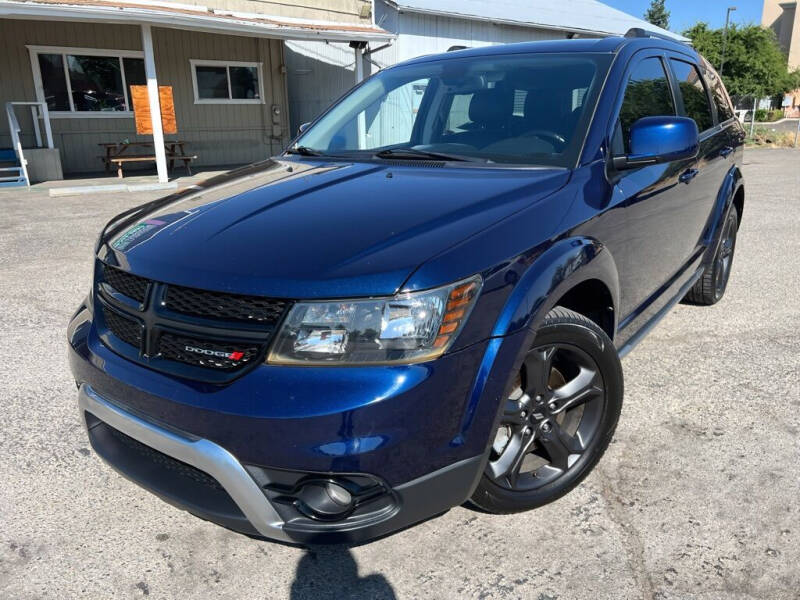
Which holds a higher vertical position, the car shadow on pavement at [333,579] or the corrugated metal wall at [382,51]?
the corrugated metal wall at [382,51]

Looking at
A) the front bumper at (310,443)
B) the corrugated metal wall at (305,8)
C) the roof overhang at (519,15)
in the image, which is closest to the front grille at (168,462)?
the front bumper at (310,443)

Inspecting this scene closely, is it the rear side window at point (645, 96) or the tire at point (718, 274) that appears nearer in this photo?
the rear side window at point (645, 96)

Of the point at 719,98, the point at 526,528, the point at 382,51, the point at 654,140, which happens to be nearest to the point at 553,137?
the point at 654,140

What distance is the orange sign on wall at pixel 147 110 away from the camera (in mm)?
11930

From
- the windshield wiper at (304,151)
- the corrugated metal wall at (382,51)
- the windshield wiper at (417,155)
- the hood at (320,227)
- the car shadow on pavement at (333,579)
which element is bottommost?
the car shadow on pavement at (333,579)

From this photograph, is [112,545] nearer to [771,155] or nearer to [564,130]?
[564,130]

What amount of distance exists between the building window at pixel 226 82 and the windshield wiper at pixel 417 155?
544 inches

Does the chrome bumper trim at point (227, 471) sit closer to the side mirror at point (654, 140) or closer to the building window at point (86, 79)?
the side mirror at point (654, 140)

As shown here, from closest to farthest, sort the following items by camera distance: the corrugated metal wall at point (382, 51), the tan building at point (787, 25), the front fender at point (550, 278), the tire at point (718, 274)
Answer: the front fender at point (550, 278), the tire at point (718, 274), the corrugated metal wall at point (382, 51), the tan building at point (787, 25)

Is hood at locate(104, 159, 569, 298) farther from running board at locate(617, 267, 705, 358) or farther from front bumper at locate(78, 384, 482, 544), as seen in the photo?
running board at locate(617, 267, 705, 358)

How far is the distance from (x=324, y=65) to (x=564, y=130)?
15.5 m

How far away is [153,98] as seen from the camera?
1161 cm

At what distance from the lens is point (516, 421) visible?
216 centimetres

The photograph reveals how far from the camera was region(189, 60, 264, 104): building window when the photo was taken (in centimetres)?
1526
